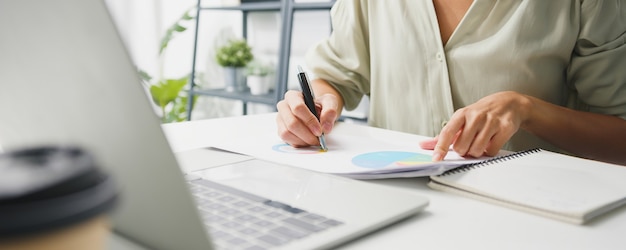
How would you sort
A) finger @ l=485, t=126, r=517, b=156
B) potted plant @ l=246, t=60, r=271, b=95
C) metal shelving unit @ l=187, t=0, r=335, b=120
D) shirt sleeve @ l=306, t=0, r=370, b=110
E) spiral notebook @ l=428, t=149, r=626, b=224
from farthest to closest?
potted plant @ l=246, t=60, r=271, b=95 < metal shelving unit @ l=187, t=0, r=335, b=120 < shirt sleeve @ l=306, t=0, r=370, b=110 < finger @ l=485, t=126, r=517, b=156 < spiral notebook @ l=428, t=149, r=626, b=224

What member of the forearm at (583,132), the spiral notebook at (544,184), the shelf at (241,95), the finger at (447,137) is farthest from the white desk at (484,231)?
the shelf at (241,95)

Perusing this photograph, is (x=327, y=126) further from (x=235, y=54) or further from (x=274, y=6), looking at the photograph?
(x=235, y=54)

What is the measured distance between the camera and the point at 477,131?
2.38 ft

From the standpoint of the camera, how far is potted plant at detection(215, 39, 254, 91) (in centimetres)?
268

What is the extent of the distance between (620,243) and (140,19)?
2.72 meters

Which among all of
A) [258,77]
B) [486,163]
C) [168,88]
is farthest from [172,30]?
[486,163]

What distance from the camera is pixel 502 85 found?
1.04 metres

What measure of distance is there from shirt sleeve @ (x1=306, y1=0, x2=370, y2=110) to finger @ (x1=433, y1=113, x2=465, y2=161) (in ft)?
1.72

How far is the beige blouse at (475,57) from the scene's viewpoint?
96cm

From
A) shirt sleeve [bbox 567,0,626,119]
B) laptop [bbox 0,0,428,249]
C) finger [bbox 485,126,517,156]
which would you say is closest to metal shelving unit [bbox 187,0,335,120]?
shirt sleeve [bbox 567,0,626,119]

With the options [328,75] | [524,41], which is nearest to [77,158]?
[524,41]

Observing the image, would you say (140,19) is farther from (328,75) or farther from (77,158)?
(77,158)

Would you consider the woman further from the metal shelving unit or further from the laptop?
the metal shelving unit

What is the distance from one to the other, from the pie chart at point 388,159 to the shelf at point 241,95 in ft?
5.82
